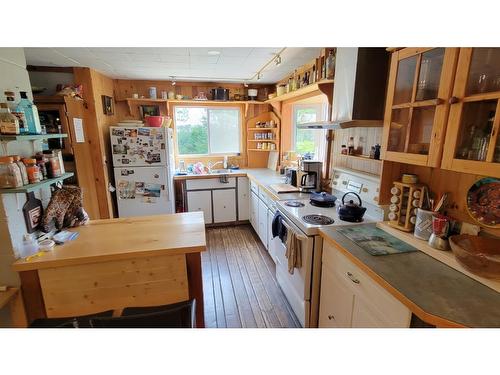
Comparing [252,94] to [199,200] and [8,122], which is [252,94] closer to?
[199,200]

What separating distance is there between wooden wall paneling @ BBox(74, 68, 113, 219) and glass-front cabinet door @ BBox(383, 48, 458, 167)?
10.7 feet

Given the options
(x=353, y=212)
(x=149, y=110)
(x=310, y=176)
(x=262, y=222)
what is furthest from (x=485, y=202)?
(x=149, y=110)

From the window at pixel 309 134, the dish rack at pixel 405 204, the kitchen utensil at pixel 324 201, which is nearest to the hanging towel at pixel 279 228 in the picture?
the kitchen utensil at pixel 324 201

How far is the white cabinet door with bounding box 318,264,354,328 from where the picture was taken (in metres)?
1.40

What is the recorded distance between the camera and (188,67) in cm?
299

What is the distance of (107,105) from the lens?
11.1 feet

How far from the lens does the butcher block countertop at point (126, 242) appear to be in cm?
130

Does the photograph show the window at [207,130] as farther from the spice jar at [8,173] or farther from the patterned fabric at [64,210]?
the spice jar at [8,173]

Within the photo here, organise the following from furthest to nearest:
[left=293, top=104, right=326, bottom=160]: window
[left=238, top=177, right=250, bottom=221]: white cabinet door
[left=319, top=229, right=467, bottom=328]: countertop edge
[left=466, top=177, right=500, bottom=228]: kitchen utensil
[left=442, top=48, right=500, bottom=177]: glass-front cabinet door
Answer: [left=238, top=177, right=250, bottom=221]: white cabinet door → [left=293, top=104, right=326, bottom=160]: window → [left=466, top=177, right=500, bottom=228]: kitchen utensil → [left=442, top=48, right=500, bottom=177]: glass-front cabinet door → [left=319, top=229, right=467, bottom=328]: countertop edge

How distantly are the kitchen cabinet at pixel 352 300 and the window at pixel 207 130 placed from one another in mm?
3062

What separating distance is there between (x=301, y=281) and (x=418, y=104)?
139 centimetres

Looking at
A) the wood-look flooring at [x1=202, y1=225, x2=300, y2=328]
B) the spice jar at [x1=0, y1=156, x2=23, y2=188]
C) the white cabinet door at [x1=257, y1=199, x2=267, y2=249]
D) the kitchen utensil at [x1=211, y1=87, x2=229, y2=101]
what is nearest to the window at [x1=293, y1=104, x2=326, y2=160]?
the white cabinet door at [x1=257, y1=199, x2=267, y2=249]

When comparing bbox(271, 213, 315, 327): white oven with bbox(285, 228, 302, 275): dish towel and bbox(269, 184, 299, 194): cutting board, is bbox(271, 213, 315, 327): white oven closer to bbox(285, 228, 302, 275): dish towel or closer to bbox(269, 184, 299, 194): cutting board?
bbox(285, 228, 302, 275): dish towel
